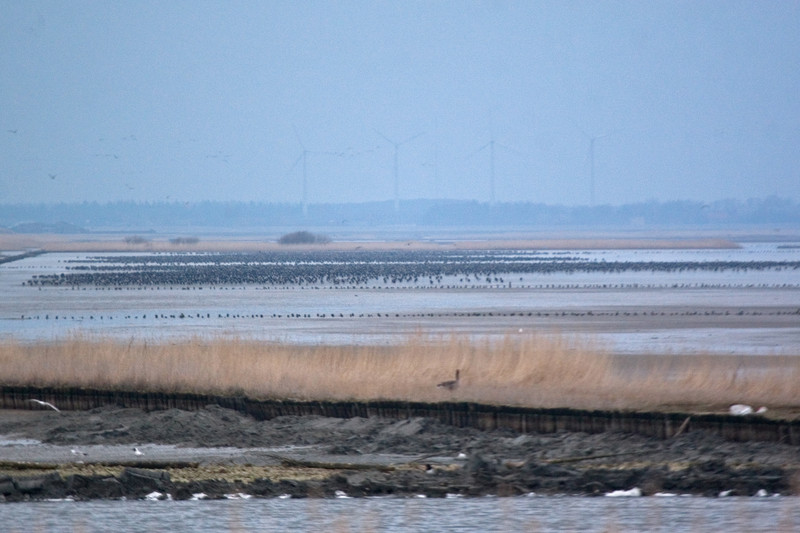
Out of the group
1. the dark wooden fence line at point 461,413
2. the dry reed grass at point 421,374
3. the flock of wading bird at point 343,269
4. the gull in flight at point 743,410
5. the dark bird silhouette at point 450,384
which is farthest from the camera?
the flock of wading bird at point 343,269

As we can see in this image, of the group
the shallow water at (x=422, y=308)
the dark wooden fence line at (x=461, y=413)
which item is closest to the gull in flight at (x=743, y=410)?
the dark wooden fence line at (x=461, y=413)

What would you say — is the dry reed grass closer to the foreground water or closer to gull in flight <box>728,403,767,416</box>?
gull in flight <box>728,403,767,416</box>

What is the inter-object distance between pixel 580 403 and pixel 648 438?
1.81 metres

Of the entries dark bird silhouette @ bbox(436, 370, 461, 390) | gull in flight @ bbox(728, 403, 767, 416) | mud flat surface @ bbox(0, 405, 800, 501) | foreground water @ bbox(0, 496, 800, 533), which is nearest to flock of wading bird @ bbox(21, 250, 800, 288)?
dark bird silhouette @ bbox(436, 370, 461, 390)

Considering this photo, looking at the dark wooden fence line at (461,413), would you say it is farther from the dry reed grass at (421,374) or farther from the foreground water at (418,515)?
the foreground water at (418,515)

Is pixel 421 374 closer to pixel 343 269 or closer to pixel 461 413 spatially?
pixel 461 413

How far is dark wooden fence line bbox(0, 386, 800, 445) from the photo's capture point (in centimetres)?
1858

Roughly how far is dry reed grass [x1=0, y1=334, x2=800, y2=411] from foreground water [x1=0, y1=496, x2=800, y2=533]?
5.90 m

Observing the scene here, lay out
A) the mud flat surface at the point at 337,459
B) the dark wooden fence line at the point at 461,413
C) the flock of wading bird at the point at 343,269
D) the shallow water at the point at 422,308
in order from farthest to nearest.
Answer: the flock of wading bird at the point at 343,269
the shallow water at the point at 422,308
the dark wooden fence line at the point at 461,413
the mud flat surface at the point at 337,459

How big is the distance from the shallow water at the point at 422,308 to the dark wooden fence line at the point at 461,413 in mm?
8698

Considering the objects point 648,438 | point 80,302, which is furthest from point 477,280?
point 648,438

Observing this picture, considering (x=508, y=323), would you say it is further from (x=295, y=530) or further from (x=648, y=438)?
(x=295, y=530)

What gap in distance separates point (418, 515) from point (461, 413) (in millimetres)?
6974

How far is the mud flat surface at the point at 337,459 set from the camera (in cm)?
1514
